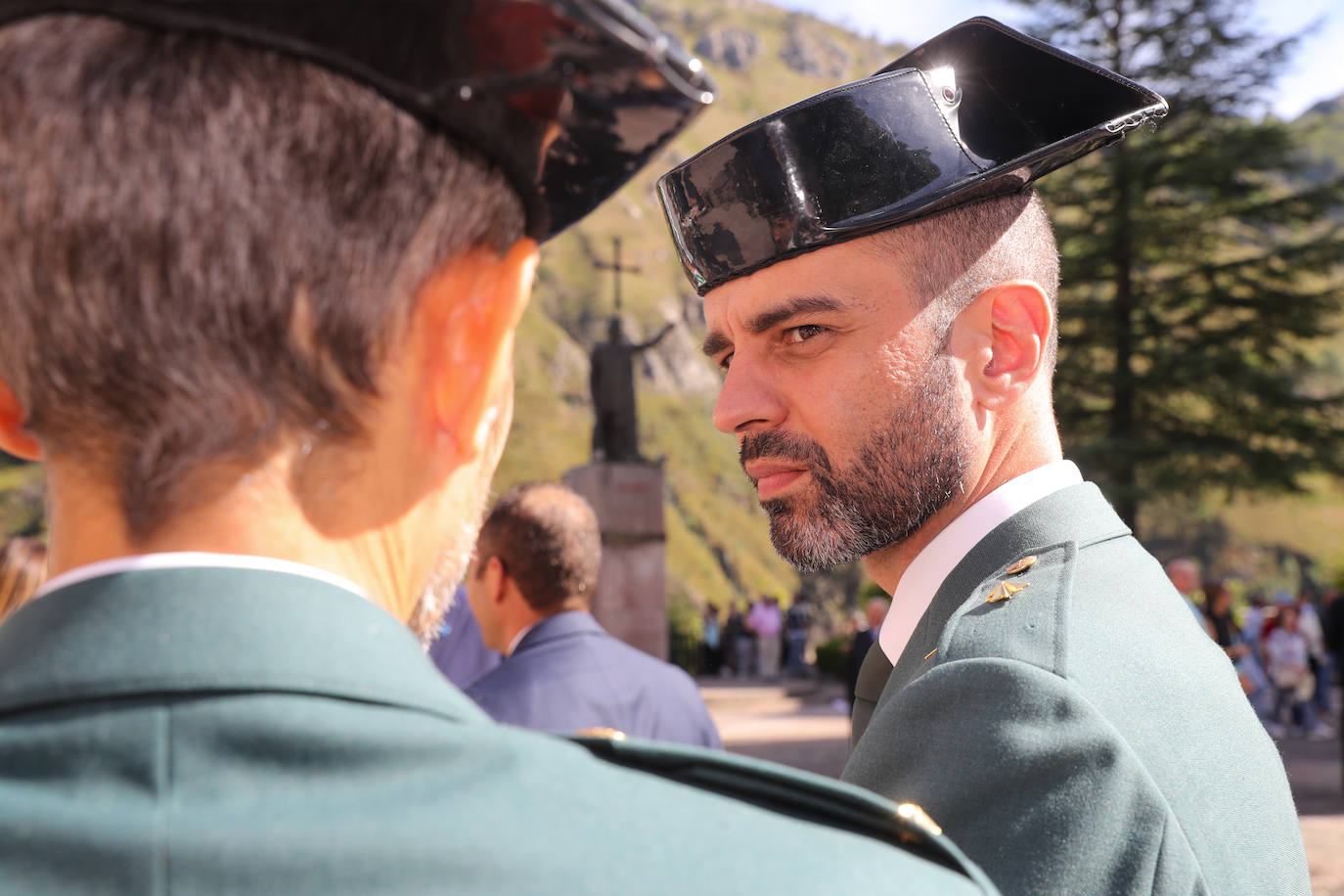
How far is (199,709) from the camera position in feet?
2.27

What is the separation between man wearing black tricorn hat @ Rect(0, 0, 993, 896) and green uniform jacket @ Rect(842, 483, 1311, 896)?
0.36 m

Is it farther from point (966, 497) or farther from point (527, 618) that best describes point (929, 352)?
point (527, 618)

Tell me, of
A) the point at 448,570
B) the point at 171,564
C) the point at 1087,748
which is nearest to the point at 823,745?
the point at 1087,748

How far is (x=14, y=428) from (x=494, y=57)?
1.41 feet

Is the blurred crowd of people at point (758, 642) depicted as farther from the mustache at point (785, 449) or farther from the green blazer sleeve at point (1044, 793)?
the green blazer sleeve at point (1044, 793)

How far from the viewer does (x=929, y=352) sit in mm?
1818

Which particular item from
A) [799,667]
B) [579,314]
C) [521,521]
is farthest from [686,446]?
[521,521]

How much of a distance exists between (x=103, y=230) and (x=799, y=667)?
24.4 metres

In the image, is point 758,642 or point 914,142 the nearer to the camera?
point 914,142

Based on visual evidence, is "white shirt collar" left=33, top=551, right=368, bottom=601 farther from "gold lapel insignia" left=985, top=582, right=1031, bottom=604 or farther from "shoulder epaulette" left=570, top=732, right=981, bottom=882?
"gold lapel insignia" left=985, top=582, right=1031, bottom=604

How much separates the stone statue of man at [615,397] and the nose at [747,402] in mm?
10850

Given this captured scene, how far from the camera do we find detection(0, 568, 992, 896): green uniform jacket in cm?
66

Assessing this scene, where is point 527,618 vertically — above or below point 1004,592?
below

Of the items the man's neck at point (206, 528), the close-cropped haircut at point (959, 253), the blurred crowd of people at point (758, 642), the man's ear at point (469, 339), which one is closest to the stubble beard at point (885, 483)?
the close-cropped haircut at point (959, 253)
